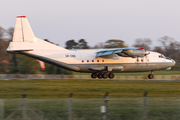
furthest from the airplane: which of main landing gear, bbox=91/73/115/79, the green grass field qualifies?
the green grass field

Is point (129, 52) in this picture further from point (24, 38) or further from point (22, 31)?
point (22, 31)

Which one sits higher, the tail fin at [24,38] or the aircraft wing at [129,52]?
the tail fin at [24,38]

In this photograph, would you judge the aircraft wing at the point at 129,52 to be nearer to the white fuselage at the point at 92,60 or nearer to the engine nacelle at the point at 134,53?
the engine nacelle at the point at 134,53

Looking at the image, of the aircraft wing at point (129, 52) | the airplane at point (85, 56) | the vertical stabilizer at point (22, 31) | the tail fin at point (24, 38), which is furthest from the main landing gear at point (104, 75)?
the vertical stabilizer at point (22, 31)

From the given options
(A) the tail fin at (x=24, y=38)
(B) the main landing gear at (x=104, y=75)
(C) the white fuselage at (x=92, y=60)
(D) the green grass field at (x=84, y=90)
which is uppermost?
(A) the tail fin at (x=24, y=38)

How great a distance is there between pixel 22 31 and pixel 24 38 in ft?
3.27

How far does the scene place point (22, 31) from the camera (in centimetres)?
3059

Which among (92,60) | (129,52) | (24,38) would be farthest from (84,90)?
(24,38)

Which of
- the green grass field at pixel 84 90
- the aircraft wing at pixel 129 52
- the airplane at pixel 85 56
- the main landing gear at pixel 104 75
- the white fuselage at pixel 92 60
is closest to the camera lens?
the green grass field at pixel 84 90

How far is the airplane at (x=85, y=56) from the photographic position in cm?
3034

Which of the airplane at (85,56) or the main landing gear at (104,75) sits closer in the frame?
the airplane at (85,56)

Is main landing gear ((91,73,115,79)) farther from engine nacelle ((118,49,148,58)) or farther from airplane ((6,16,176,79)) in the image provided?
engine nacelle ((118,49,148,58))

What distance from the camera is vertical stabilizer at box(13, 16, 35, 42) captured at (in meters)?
30.3

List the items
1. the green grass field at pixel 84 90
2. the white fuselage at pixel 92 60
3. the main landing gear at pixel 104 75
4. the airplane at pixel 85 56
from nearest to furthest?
the green grass field at pixel 84 90
the airplane at pixel 85 56
the white fuselage at pixel 92 60
the main landing gear at pixel 104 75
